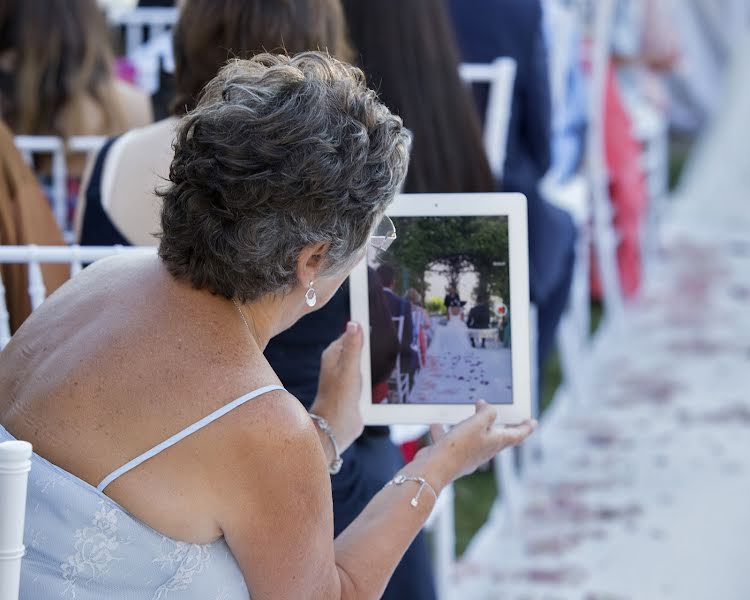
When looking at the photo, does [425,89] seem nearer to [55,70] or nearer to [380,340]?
[380,340]

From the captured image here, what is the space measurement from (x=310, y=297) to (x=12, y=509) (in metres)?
0.43

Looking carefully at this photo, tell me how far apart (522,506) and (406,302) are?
2.03 meters

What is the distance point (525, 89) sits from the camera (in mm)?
3191

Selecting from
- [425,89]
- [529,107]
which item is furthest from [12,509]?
[529,107]

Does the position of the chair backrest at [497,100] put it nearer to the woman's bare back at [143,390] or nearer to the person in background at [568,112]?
the person in background at [568,112]

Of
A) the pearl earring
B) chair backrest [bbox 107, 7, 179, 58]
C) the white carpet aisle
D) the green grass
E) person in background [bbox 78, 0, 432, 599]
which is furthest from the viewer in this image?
chair backrest [bbox 107, 7, 179, 58]

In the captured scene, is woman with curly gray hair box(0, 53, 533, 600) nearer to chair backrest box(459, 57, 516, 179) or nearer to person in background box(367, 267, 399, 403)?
person in background box(367, 267, 399, 403)

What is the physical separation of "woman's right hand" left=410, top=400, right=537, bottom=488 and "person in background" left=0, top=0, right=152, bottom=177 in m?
1.61

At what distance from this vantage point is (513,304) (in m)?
1.52

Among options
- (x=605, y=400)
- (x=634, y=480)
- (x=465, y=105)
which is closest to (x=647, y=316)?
(x=605, y=400)

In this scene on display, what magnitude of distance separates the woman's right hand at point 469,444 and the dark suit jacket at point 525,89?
1535 millimetres

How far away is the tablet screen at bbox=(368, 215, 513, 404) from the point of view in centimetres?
151

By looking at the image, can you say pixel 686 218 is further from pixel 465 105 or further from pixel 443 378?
pixel 443 378

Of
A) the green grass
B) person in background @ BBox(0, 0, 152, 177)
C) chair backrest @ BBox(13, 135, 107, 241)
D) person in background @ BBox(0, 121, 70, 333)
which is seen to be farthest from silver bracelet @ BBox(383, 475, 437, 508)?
the green grass
